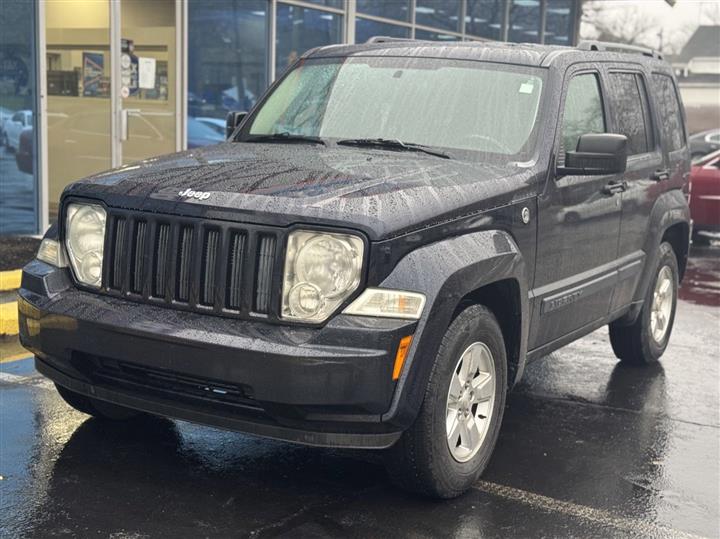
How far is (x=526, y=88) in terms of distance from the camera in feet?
17.6

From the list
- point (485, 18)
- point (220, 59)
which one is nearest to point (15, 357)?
point (220, 59)

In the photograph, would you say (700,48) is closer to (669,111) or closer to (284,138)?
(669,111)

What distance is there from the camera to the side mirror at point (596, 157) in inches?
200

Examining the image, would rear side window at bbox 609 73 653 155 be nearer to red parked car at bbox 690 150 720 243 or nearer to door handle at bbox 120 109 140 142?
door handle at bbox 120 109 140 142

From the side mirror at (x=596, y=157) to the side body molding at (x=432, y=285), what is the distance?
954 mm

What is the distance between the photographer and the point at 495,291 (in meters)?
4.68

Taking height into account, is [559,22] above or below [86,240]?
above

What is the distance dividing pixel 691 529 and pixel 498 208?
1558 millimetres

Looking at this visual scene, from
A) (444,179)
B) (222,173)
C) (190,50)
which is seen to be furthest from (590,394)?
(190,50)

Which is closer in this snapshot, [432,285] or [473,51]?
[432,285]

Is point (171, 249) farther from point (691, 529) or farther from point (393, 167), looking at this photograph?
point (691, 529)

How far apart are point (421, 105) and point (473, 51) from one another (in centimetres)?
52

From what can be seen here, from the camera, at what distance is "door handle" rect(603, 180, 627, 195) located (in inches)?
225

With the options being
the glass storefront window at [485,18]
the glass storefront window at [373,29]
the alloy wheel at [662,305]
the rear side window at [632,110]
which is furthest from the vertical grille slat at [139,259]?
the glass storefront window at [485,18]
